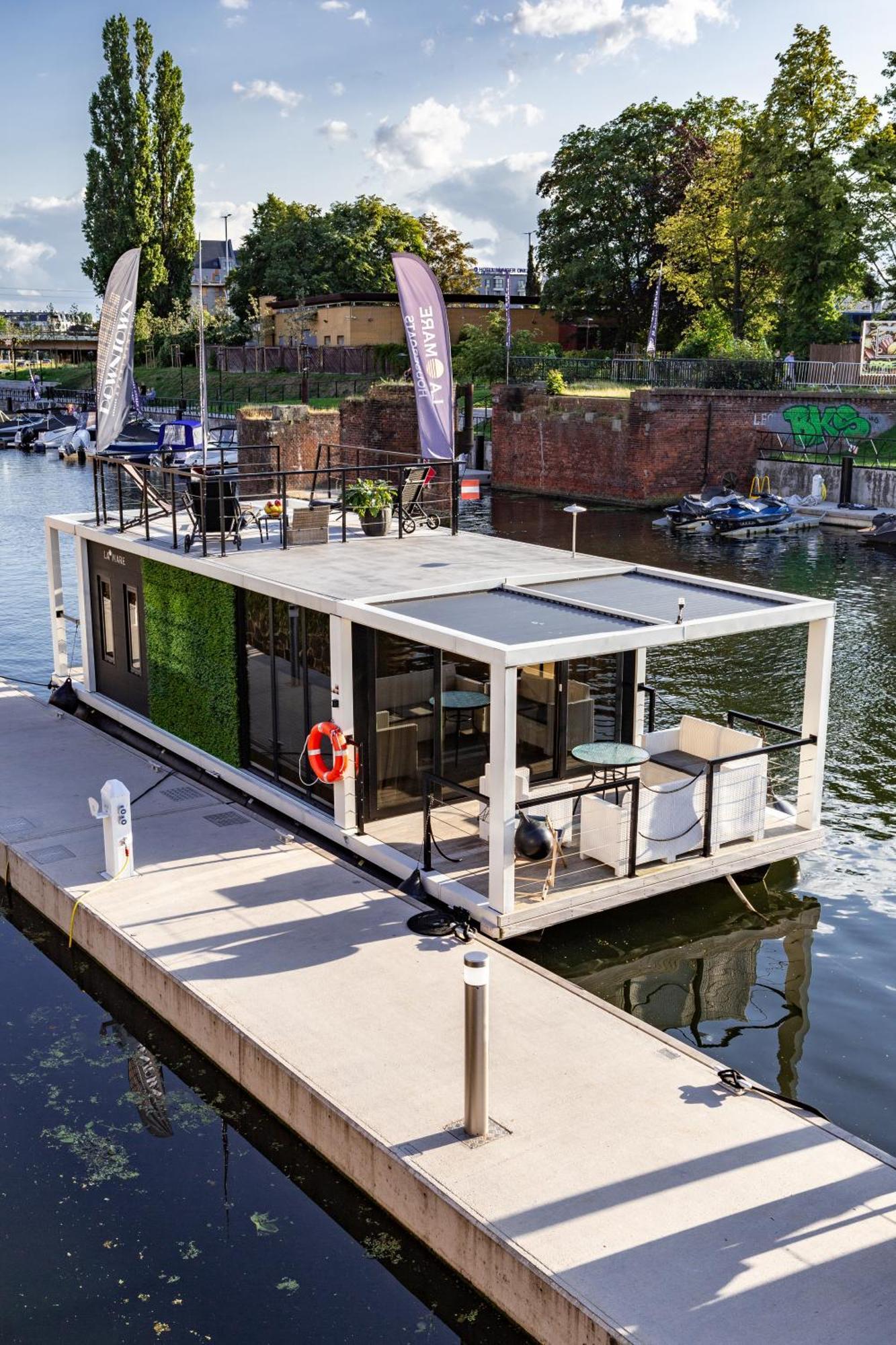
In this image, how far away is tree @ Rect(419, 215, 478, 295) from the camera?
91.3 m

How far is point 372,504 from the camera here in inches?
669

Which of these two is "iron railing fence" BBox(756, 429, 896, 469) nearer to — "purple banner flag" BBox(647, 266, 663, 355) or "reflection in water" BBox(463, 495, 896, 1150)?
"purple banner flag" BBox(647, 266, 663, 355)

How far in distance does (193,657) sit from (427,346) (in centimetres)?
642

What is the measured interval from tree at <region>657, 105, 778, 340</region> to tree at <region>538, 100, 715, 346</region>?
5.26 meters

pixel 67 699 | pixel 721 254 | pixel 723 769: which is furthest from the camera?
pixel 721 254

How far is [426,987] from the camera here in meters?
10.1

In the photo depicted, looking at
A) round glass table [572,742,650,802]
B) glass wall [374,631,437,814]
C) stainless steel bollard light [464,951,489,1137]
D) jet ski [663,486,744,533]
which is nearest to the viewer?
stainless steel bollard light [464,951,489,1137]

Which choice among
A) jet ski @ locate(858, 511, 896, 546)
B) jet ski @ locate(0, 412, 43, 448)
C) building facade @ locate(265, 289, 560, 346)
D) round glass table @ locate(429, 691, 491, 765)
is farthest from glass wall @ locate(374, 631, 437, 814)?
jet ski @ locate(0, 412, 43, 448)

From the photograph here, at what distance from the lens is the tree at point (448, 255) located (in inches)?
3595

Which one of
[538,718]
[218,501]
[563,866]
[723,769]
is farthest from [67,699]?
[723,769]

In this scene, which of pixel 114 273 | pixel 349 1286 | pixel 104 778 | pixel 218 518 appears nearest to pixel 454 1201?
pixel 349 1286

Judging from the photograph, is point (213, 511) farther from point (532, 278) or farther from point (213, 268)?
point (213, 268)

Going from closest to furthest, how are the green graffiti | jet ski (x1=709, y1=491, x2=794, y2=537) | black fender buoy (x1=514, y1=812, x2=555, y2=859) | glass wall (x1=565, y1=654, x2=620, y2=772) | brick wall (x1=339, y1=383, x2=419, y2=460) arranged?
black fender buoy (x1=514, y1=812, x2=555, y2=859)
glass wall (x1=565, y1=654, x2=620, y2=772)
jet ski (x1=709, y1=491, x2=794, y2=537)
the green graffiti
brick wall (x1=339, y1=383, x2=419, y2=460)

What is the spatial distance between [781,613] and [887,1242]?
6237 millimetres
